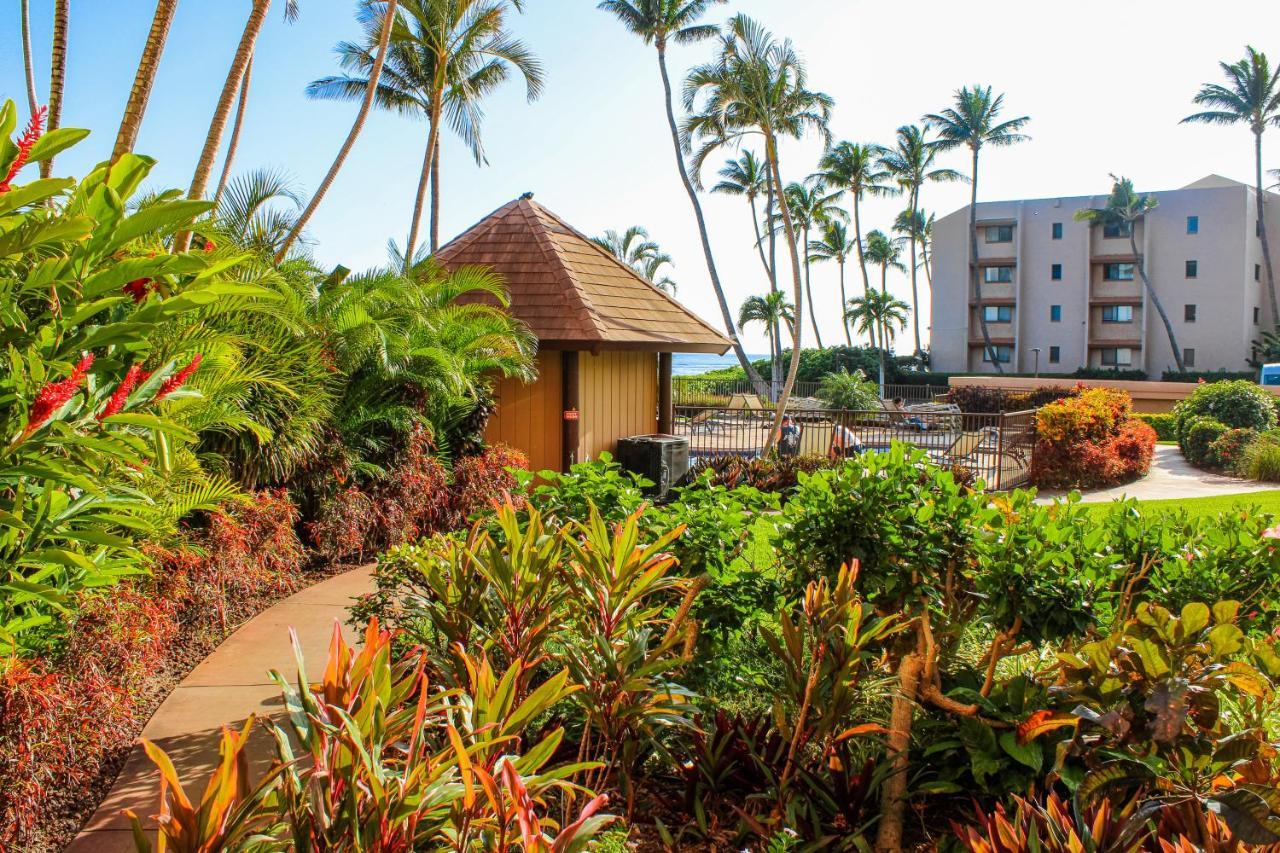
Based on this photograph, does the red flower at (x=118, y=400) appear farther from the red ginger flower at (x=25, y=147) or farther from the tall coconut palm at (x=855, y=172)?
the tall coconut palm at (x=855, y=172)

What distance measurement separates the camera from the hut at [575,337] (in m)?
13.2

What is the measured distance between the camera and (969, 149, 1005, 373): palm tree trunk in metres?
50.7

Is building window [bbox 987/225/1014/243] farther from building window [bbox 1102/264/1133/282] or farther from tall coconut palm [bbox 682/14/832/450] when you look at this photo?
tall coconut palm [bbox 682/14/832/450]

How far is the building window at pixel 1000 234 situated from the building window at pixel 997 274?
157 centimetres

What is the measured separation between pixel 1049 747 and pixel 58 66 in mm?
8547

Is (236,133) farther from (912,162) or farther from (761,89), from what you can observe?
(912,162)

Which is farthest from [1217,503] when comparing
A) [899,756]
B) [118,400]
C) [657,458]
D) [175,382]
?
[118,400]

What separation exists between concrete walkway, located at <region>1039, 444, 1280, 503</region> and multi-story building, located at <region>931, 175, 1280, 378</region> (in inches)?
1271

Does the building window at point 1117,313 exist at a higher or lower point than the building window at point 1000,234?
lower

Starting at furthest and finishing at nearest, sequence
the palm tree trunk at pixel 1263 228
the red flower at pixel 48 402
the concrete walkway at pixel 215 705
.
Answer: the palm tree trunk at pixel 1263 228 < the concrete walkway at pixel 215 705 < the red flower at pixel 48 402

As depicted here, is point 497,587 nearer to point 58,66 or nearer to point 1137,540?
point 1137,540

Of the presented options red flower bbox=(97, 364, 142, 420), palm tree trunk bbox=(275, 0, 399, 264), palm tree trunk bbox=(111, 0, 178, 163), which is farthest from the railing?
red flower bbox=(97, 364, 142, 420)

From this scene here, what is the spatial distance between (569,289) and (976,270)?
4273 centimetres

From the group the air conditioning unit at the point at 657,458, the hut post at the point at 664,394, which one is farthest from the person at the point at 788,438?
the air conditioning unit at the point at 657,458
